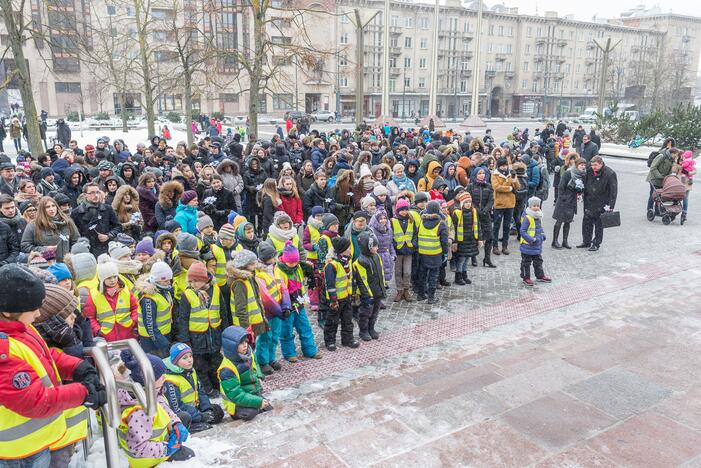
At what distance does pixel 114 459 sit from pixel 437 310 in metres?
5.58

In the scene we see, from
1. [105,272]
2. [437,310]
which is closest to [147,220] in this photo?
[105,272]

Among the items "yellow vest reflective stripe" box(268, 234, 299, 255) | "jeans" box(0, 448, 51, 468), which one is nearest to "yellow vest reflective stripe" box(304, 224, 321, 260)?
"yellow vest reflective stripe" box(268, 234, 299, 255)

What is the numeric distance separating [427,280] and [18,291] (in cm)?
645

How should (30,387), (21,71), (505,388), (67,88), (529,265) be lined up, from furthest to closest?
(67,88) < (21,71) < (529,265) < (505,388) < (30,387)

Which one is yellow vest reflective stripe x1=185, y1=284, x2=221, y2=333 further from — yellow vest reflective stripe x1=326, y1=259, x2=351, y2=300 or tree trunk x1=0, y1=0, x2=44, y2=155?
tree trunk x1=0, y1=0, x2=44, y2=155

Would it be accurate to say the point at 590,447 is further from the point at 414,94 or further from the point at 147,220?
the point at 414,94

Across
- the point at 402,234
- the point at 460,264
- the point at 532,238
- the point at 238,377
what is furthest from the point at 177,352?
the point at 532,238

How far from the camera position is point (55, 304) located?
3.62 metres

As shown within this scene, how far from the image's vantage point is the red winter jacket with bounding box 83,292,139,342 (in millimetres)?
5425

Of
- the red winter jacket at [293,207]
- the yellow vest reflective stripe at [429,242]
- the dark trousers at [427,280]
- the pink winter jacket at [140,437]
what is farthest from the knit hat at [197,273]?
the red winter jacket at [293,207]

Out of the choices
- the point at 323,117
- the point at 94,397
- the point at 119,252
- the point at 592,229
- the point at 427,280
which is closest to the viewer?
the point at 94,397

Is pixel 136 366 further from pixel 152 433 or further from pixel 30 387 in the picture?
pixel 30 387

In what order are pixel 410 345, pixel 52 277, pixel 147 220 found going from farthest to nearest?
pixel 147 220 → pixel 410 345 → pixel 52 277

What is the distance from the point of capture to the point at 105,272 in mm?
5500
